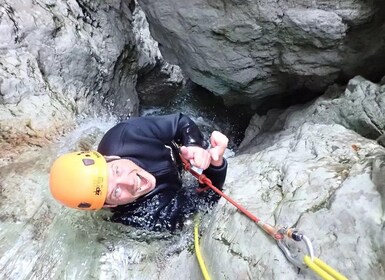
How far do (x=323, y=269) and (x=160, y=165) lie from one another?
1222 mm

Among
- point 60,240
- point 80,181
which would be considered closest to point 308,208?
point 80,181

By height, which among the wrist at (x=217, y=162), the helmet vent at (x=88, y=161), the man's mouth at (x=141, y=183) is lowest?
the man's mouth at (x=141, y=183)

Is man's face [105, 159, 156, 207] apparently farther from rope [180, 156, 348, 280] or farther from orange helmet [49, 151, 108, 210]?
rope [180, 156, 348, 280]

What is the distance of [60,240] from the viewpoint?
232 cm

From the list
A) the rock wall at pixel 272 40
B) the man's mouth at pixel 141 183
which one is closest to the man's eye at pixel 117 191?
the man's mouth at pixel 141 183

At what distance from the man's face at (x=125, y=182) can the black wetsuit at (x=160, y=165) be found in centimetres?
8

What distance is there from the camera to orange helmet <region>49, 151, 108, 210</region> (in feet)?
6.41

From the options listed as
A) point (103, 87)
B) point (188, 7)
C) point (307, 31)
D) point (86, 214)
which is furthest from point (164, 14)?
point (86, 214)

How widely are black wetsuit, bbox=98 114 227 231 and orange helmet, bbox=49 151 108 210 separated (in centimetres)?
26

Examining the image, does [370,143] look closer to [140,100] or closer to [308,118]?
[308,118]

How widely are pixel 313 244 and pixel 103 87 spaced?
265 cm

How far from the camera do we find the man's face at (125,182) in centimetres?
206

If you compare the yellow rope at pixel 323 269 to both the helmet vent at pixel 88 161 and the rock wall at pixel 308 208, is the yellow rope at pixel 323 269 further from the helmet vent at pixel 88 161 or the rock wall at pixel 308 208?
the helmet vent at pixel 88 161

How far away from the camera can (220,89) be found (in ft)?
13.3
